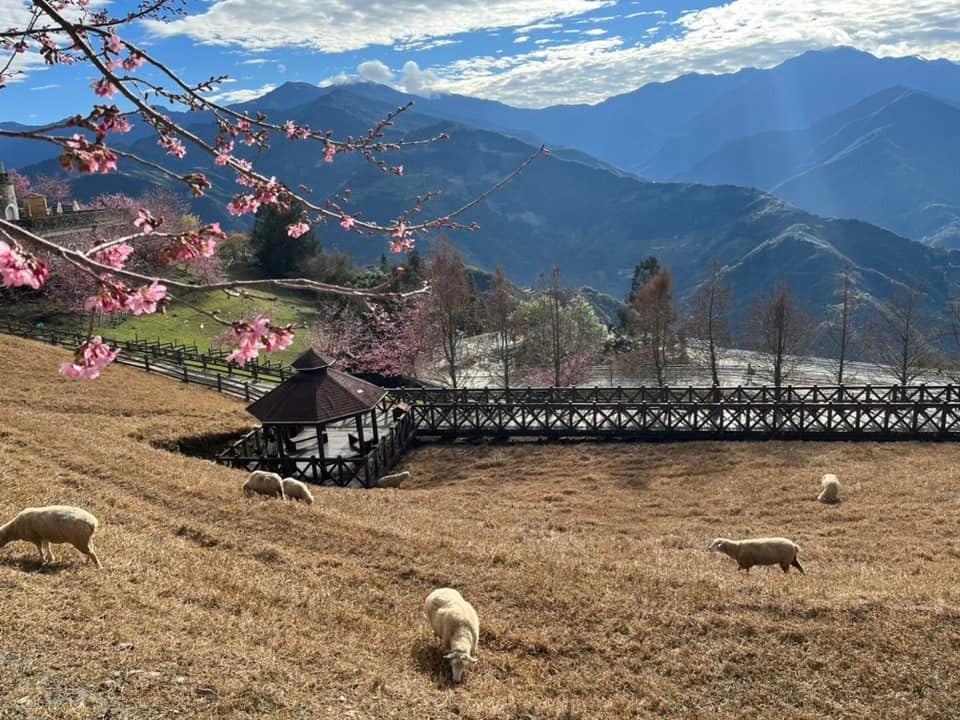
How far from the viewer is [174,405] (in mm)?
22938

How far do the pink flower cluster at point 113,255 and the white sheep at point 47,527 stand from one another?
17.6 ft

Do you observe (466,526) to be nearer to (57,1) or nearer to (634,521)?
(634,521)

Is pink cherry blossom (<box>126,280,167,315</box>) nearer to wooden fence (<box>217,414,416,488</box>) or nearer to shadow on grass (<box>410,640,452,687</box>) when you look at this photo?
shadow on grass (<box>410,640,452,687</box>)

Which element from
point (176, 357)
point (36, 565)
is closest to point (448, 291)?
point (176, 357)

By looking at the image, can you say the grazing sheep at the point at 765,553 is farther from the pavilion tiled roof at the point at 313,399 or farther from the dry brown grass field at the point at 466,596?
the pavilion tiled roof at the point at 313,399

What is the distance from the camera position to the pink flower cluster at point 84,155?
4.17 meters

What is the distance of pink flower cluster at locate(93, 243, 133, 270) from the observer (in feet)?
13.8

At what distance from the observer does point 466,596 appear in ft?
30.9

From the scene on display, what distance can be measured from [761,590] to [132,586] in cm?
830

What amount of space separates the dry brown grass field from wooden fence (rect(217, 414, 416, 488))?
224cm

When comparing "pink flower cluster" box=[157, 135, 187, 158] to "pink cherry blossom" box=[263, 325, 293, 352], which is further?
"pink flower cluster" box=[157, 135, 187, 158]

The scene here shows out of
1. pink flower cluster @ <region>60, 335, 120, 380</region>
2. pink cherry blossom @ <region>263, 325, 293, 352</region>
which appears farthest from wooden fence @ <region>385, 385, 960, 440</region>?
pink flower cluster @ <region>60, 335, 120, 380</region>

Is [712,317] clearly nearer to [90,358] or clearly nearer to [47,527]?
[47,527]

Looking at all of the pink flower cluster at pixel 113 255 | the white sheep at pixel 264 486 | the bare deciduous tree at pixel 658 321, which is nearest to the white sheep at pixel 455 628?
the pink flower cluster at pixel 113 255
